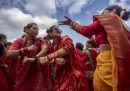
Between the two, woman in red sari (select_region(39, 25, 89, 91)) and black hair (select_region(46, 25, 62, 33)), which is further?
black hair (select_region(46, 25, 62, 33))

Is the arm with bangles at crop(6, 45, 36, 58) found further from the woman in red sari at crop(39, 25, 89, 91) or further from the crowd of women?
the woman in red sari at crop(39, 25, 89, 91)

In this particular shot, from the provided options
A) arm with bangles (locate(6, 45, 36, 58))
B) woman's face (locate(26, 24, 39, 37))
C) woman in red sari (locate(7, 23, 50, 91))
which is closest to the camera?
arm with bangles (locate(6, 45, 36, 58))

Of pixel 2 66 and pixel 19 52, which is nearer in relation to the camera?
pixel 19 52

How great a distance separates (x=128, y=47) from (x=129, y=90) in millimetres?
623

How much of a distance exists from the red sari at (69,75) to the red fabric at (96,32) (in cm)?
69

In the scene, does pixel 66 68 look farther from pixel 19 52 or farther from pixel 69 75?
pixel 19 52

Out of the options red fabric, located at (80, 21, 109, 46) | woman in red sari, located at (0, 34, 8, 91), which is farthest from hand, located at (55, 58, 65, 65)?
woman in red sari, located at (0, 34, 8, 91)

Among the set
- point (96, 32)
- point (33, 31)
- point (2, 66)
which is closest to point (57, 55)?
point (96, 32)

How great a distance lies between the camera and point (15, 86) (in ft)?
22.2

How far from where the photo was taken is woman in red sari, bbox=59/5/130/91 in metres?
4.92

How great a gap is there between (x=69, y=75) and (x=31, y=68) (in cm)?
108

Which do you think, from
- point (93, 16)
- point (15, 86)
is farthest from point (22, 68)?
point (93, 16)

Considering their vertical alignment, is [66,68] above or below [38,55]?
below

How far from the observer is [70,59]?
231 inches
